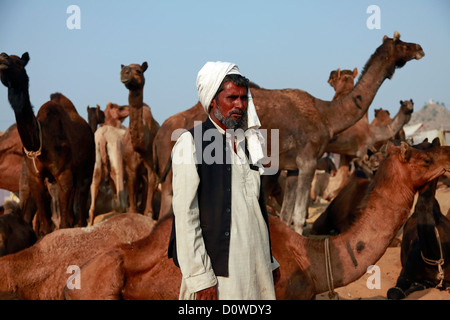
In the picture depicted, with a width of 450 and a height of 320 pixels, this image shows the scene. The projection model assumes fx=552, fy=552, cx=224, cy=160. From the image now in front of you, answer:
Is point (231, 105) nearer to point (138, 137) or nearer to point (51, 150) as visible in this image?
point (51, 150)

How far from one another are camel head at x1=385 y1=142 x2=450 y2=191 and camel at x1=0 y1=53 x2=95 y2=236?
19.4 ft

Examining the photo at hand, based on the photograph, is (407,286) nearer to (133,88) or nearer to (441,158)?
(441,158)

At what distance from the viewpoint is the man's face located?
9.73 ft

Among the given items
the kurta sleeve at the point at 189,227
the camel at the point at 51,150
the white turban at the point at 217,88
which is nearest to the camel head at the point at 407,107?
the camel at the point at 51,150

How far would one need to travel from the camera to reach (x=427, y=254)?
5.81 m

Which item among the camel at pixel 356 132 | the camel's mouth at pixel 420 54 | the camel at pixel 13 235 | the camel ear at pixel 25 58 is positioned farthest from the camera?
the camel at pixel 356 132

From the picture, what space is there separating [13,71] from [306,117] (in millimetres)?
4670

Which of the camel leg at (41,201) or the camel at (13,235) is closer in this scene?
the camel at (13,235)

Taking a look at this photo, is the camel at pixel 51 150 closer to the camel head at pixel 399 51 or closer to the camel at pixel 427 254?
the camel at pixel 427 254

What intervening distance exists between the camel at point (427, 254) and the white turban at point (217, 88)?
314 centimetres

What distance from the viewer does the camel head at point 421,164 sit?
4512mm

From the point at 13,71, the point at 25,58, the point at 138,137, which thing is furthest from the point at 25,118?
the point at 138,137

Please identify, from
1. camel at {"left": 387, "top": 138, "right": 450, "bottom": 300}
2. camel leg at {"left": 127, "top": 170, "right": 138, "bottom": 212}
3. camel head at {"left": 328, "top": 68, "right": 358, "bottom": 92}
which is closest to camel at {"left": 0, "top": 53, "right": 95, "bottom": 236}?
camel leg at {"left": 127, "top": 170, "right": 138, "bottom": 212}
